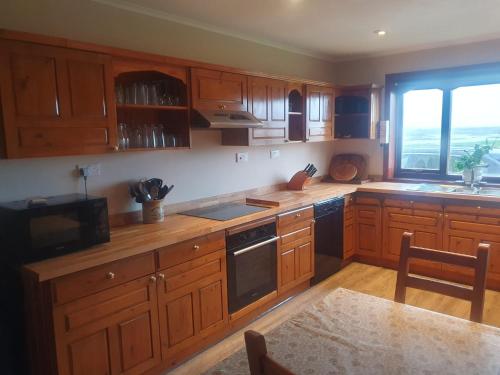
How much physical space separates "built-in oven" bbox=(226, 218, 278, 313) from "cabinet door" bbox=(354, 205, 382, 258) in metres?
1.54

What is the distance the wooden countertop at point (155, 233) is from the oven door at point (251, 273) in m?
0.25

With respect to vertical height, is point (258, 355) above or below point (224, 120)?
below

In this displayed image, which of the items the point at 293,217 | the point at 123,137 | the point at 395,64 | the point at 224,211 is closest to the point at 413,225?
the point at 293,217

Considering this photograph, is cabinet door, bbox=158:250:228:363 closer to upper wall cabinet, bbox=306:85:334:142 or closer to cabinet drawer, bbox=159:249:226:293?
cabinet drawer, bbox=159:249:226:293

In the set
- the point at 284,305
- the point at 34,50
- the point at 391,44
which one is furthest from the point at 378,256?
the point at 34,50

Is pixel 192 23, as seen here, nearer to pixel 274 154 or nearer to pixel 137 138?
pixel 137 138

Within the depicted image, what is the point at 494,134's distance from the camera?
410 cm

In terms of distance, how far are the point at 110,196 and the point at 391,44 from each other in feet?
10.8

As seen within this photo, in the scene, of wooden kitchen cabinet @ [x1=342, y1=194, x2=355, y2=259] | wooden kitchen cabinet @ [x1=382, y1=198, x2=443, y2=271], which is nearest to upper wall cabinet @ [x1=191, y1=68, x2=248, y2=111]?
wooden kitchen cabinet @ [x1=342, y1=194, x2=355, y2=259]

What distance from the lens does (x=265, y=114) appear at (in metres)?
3.49

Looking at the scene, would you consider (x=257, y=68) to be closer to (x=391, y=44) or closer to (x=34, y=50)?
(x=391, y=44)

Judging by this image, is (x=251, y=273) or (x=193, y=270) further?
(x=251, y=273)

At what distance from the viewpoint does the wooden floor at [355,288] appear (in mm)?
2672

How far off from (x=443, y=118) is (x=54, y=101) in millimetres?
3978
